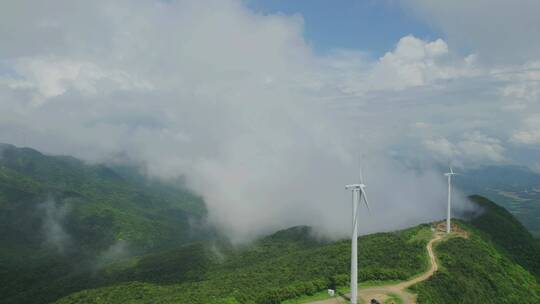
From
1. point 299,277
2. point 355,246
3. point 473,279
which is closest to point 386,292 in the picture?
point 355,246

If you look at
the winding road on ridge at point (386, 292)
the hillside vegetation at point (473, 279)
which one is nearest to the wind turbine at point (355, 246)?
the winding road on ridge at point (386, 292)

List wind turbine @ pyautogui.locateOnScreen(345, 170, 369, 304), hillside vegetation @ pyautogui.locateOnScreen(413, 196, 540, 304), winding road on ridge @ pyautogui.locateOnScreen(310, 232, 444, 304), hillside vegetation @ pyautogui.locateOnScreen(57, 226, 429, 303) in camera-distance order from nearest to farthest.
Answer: wind turbine @ pyautogui.locateOnScreen(345, 170, 369, 304), winding road on ridge @ pyautogui.locateOnScreen(310, 232, 444, 304), hillside vegetation @ pyautogui.locateOnScreen(57, 226, 429, 303), hillside vegetation @ pyautogui.locateOnScreen(413, 196, 540, 304)

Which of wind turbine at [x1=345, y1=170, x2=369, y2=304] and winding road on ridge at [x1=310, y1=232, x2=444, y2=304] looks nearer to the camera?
wind turbine at [x1=345, y1=170, x2=369, y2=304]

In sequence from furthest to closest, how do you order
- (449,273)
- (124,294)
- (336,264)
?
(124,294) < (336,264) < (449,273)

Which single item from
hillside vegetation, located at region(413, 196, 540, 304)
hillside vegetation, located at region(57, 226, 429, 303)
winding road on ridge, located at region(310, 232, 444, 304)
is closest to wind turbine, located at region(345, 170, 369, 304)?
winding road on ridge, located at region(310, 232, 444, 304)

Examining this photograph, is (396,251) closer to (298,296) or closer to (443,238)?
(443,238)

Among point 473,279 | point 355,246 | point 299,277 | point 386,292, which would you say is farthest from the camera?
point 299,277

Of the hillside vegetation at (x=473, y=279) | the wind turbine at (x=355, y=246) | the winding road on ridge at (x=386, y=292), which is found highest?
the wind turbine at (x=355, y=246)

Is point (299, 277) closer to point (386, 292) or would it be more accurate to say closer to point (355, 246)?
point (386, 292)

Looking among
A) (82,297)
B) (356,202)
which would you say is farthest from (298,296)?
(82,297)

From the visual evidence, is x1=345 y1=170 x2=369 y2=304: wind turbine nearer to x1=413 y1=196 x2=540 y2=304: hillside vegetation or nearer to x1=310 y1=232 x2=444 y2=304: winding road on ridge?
x1=310 y1=232 x2=444 y2=304: winding road on ridge

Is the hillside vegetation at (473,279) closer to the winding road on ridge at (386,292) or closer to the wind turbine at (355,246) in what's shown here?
the winding road on ridge at (386,292)
